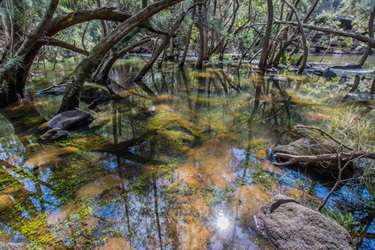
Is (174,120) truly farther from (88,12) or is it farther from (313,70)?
(313,70)

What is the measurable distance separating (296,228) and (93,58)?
5.94 m

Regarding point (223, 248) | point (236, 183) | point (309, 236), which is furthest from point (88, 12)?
point (309, 236)

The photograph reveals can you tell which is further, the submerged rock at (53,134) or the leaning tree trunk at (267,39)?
the leaning tree trunk at (267,39)

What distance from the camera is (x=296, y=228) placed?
2.43 m

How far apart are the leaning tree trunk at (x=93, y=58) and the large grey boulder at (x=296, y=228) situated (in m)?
5.51

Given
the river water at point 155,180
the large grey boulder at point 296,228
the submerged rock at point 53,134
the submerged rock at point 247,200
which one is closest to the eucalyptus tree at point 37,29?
the river water at point 155,180

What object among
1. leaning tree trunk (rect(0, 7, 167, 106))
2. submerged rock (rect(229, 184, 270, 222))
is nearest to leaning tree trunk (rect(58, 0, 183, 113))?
leaning tree trunk (rect(0, 7, 167, 106))

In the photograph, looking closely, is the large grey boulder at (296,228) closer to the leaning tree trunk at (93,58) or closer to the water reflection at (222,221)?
the water reflection at (222,221)

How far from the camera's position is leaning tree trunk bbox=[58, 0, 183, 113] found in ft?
19.2

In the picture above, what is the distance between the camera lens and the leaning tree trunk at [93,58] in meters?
5.86

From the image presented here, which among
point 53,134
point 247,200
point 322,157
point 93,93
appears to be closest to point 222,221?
point 247,200

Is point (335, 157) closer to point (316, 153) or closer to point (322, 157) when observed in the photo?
point (322, 157)

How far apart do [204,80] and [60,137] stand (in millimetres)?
8743

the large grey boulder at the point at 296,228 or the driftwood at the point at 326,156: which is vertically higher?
the driftwood at the point at 326,156
